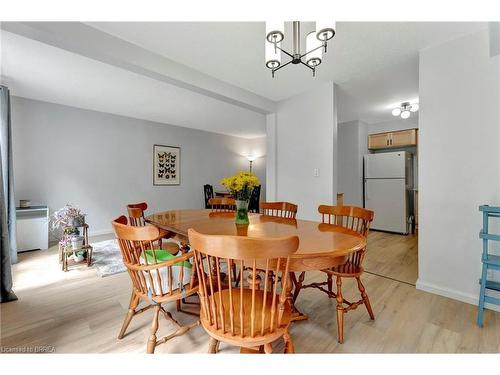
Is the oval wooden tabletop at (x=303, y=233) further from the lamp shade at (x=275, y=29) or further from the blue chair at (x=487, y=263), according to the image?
the lamp shade at (x=275, y=29)

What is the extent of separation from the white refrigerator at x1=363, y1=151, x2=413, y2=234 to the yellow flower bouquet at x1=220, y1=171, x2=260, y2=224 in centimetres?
387

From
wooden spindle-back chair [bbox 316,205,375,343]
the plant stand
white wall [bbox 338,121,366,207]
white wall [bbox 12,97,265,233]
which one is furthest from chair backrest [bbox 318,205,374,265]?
white wall [bbox 12,97,265,233]

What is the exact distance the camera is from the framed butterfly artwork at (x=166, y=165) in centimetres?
508

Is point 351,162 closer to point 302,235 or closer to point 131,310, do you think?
point 302,235

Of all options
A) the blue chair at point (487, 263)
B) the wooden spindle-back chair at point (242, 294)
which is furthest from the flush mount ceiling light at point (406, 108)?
the wooden spindle-back chair at point (242, 294)

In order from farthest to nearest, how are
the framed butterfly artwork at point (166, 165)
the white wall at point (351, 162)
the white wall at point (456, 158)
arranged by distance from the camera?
1. the framed butterfly artwork at point (166, 165)
2. the white wall at point (351, 162)
3. the white wall at point (456, 158)

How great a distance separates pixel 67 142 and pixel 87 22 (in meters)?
2.94

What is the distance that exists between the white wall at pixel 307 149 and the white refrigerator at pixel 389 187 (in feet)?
7.14

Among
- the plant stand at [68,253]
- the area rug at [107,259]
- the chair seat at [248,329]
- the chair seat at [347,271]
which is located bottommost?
the area rug at [107,259]

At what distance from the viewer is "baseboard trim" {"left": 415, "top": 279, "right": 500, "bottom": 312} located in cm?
191

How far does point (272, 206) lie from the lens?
7.77 ft

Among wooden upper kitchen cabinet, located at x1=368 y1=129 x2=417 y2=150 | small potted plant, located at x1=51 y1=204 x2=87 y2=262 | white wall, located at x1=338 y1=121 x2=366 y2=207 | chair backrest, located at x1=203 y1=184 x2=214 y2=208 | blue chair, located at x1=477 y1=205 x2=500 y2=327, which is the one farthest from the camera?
chair backrest, located at x1=203 y1=184 x2=214 y2=208

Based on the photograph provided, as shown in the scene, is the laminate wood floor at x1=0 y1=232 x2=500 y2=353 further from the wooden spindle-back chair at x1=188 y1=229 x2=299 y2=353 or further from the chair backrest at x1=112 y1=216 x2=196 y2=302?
the wooden spindle-back chair at x1=188 y1=229 x2=299 y2=353

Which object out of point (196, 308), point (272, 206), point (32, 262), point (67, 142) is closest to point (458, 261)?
point (272, 206)
